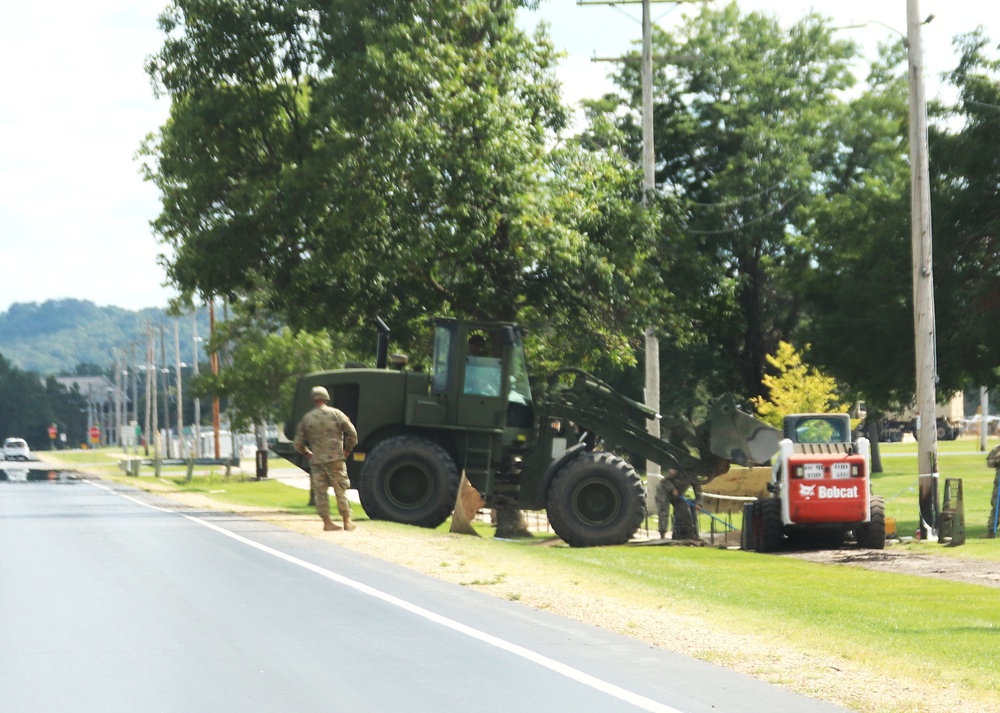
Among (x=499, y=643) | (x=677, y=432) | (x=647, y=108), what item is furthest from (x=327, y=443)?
(x=647, y=108)

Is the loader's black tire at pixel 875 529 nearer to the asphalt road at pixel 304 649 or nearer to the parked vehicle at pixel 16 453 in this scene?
the asphalt road at pixel 304 649

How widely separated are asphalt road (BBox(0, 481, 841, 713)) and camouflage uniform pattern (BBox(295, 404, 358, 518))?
14.7 ft

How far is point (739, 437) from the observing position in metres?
25.8

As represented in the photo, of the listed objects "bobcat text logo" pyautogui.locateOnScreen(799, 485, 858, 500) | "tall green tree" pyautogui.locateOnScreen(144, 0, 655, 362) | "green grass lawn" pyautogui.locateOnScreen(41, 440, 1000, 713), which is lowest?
"green grass lawn" pyautogui.locateOnScreen(41, 440, 1000, 713)

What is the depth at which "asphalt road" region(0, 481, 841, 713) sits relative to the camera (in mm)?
9289

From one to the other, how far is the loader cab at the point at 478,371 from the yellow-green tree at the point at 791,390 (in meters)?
30.3

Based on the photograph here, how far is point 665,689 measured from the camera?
9820mm

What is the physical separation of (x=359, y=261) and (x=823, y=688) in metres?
21.7

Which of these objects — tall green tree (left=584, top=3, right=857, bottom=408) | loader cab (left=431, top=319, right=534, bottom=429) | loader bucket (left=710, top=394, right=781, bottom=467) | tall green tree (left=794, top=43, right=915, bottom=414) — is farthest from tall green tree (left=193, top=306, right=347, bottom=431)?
loader bucket (left=710, top=394, right=781, bottom=467)

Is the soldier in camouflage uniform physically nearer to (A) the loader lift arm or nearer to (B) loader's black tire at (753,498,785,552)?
(A) the loader lift arm

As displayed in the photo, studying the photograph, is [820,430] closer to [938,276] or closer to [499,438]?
[499,438]

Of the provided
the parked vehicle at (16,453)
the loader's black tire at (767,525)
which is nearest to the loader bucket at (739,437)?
the loader's black tire at (767,525)

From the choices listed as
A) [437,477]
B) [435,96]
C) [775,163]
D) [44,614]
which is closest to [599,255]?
[435,96]

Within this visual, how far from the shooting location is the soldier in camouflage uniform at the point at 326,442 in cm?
2300
